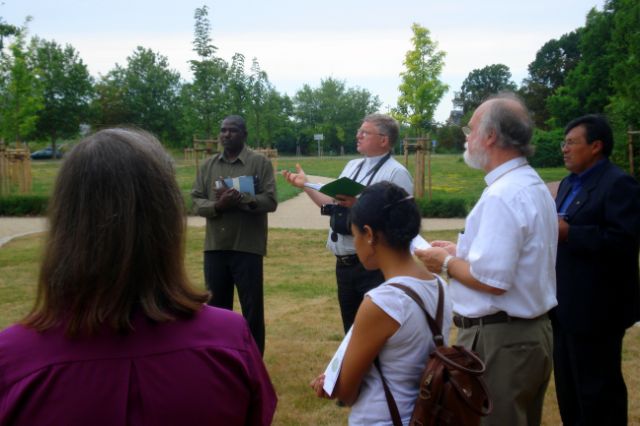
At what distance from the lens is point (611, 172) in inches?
157

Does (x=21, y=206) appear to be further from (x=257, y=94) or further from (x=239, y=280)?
(x=239, y=280)

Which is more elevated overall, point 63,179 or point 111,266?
point 63,179

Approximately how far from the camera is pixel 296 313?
836 centimetres

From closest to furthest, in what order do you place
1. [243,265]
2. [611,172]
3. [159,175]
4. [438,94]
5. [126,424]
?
[126,424], [159,175], [611,172], [243,265], [438,94]

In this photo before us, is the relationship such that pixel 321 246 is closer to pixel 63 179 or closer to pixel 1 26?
pixel 63 179

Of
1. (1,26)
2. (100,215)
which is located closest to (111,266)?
(100,215)

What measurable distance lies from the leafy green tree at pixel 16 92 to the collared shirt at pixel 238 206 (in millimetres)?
20585

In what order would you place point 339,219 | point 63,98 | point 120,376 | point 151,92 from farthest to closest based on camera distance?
point 151,92
point 63,98
point 339,219
point 120,376

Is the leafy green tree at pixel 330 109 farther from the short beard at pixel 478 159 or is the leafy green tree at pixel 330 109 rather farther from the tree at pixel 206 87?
the short beard at pixel 478 159

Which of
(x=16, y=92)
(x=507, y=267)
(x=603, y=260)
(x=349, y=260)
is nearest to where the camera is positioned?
(x=507, y=267)

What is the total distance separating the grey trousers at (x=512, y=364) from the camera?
9.41 ft

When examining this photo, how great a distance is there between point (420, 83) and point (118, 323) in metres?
23.4

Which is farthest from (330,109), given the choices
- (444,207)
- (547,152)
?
(444,207)

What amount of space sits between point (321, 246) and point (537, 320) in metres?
A: 11.1
